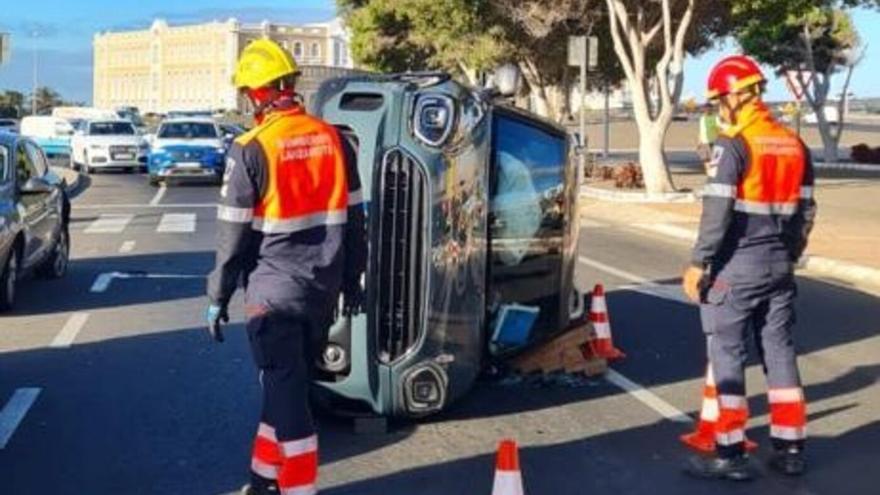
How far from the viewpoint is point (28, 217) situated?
1188 cm

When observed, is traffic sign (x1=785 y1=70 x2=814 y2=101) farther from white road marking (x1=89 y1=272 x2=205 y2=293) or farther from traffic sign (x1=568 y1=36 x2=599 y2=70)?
white road marking (x1=89 y1=272 x2=205 y2=293)

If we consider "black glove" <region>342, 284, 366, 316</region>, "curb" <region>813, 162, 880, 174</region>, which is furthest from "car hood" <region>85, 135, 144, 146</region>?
"black glove" <region>342, 284, 366, 316</region>

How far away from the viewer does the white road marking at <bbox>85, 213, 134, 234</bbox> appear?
19.2 m

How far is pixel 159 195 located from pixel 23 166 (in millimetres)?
15352

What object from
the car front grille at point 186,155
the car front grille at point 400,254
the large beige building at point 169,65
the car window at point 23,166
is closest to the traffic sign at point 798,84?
the car front grille at point 186,155

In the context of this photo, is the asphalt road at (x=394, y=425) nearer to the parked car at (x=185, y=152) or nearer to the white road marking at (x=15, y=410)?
the white road marking at (x=15, y=410)

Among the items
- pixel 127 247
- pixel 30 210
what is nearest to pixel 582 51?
pixel 127 247

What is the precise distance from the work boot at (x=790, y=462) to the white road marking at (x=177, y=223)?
45.4 ft

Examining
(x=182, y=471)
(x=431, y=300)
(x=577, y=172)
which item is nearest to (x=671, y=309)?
(x=577, y=172)

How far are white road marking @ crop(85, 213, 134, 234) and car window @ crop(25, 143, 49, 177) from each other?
5.29 m

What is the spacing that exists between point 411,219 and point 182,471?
5.64 ft

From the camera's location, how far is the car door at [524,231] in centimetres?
769

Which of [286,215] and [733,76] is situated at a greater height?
[733,76]

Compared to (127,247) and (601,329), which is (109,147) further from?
(601,329)
